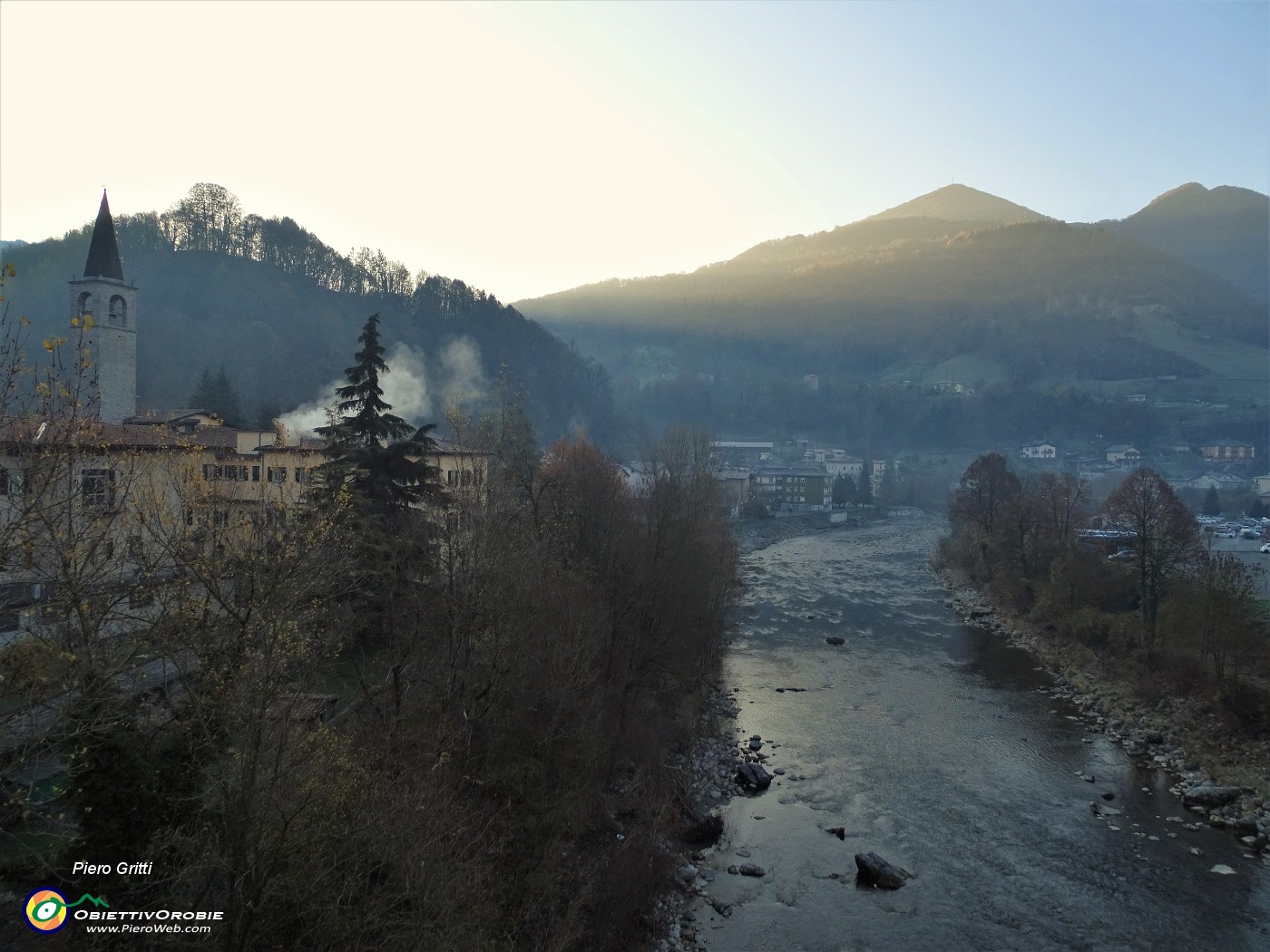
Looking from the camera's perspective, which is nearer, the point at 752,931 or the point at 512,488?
the point at 752,931

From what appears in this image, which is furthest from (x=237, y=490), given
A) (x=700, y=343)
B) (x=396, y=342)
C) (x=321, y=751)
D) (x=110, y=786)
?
(x=700, y=343)

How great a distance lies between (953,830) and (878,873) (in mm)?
2548

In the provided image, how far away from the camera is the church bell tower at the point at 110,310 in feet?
111

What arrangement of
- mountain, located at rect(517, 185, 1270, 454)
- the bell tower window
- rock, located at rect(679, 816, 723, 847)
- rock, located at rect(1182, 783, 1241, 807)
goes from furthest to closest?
mountain, located at rect(517, 185, 1270, 454)
the bell tower window
rock, located at rect(1182, 783, 1241, 807)
rock, located at rect(679, 816, 723, 847)

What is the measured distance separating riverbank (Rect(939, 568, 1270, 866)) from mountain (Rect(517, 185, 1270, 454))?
282ft

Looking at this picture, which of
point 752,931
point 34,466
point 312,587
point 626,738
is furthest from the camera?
point 626,738

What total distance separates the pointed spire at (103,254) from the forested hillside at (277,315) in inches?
529

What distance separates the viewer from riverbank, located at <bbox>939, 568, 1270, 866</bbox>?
1499cm

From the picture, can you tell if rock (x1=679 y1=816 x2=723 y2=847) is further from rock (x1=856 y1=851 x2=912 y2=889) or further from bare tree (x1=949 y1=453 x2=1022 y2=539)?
bare tree (x1=949 y1=453 x2=1022 y2=539)

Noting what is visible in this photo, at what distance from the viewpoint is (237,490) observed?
14.6 m

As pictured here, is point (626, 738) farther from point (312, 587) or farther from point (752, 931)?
point (312, 587)

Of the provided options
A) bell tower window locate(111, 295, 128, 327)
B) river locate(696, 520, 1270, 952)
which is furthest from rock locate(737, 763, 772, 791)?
bell tower window locate(111, 295, 128, 327)

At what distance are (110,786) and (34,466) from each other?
2691mm

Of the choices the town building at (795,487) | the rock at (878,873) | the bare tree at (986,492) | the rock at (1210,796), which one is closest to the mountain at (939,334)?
the town building at (795,487)
